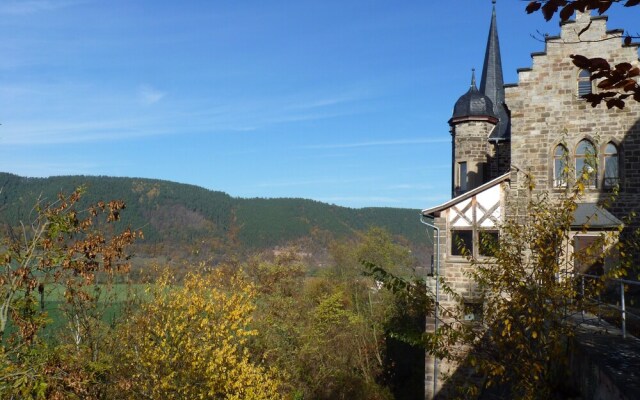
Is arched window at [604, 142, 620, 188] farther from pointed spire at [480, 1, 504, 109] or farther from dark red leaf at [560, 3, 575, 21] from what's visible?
dark red leaf at [560, 3, 575, 21]

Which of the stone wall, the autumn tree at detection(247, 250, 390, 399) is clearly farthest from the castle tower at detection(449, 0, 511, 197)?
the autumn tree at detection(247, 250, 390, 399)

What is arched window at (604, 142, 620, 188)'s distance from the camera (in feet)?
55.3

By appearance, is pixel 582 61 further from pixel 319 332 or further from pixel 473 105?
pixel 319 332

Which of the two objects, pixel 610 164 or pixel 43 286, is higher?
pixel 610 164

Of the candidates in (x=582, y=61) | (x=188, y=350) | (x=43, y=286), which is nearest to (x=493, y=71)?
(x=188, y=350)

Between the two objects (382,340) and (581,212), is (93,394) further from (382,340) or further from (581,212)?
(382,340)

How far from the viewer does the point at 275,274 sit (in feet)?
115

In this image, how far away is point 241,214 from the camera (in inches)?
3819

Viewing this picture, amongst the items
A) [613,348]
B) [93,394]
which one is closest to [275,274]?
[93,394]

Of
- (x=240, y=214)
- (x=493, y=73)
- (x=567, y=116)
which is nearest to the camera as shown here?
(x=567, y=116)

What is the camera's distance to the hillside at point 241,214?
8050 centimetres

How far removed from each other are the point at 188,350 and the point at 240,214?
8367cm

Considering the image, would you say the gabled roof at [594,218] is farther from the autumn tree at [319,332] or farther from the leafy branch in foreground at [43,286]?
the leafy branch in foreground at [43,286]

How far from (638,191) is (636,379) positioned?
13.7 metres
